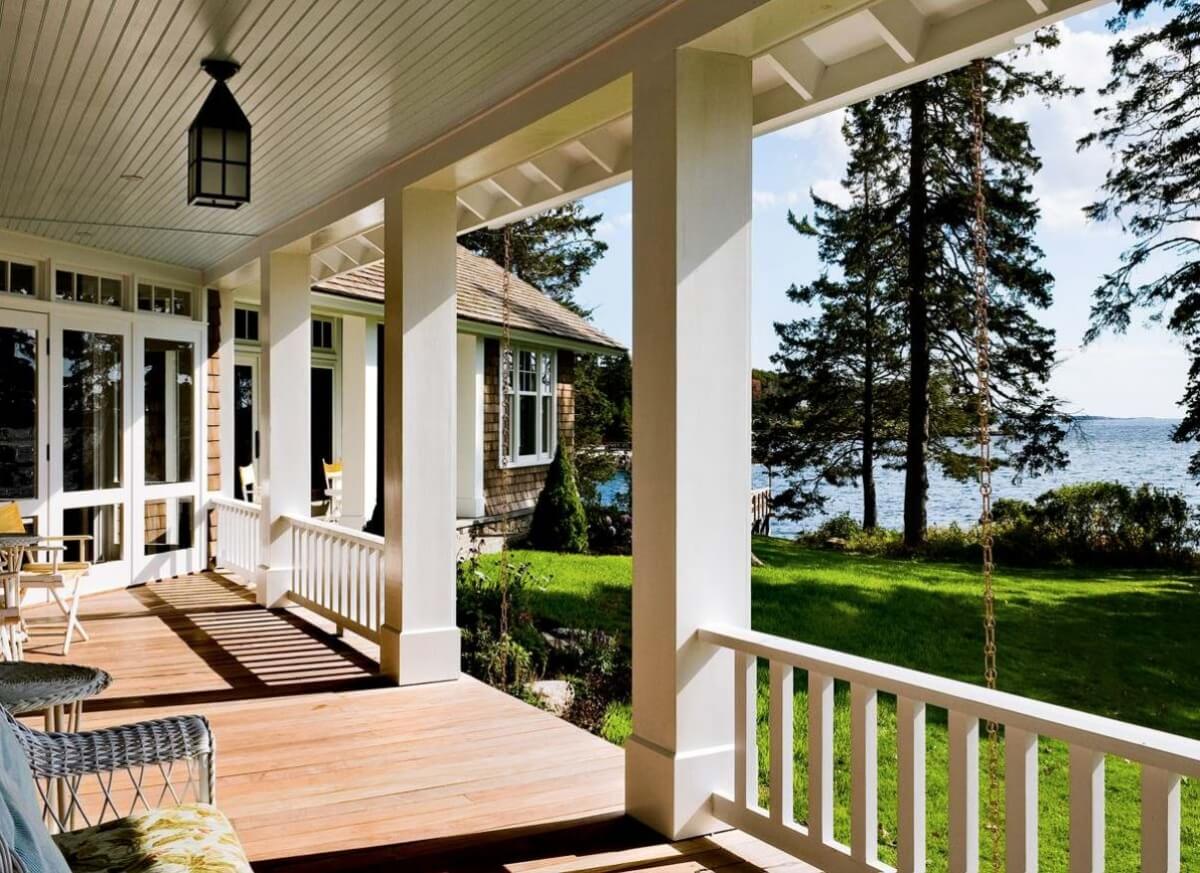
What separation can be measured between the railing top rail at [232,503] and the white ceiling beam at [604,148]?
16.3 ft

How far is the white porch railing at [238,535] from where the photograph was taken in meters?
8.85

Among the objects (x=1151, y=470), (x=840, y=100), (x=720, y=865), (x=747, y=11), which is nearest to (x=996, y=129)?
(x=1151, y=470)

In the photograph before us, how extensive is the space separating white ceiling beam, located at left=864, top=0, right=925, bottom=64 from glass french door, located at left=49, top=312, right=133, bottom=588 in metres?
7.21

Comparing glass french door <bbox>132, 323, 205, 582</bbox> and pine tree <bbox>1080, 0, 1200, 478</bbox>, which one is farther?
glass french door <bbox>132, 323, 205, 582</bbox>

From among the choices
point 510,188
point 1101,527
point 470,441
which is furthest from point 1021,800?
point 470,441

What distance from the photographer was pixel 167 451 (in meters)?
9.30

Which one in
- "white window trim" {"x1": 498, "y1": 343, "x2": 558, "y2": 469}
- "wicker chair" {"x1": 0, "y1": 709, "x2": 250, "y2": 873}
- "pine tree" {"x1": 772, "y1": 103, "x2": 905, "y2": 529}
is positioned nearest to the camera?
"wicker chair" {"x1": 0, "y1": 709, "x2": 250, "y2": 873}

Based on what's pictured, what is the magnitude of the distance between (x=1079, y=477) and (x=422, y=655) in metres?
6.90

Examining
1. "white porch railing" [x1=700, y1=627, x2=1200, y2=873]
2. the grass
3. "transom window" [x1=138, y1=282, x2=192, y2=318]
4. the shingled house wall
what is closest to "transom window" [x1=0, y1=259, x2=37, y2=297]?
"transom window" [x1=138, y1=282, x2=192, y2=318]

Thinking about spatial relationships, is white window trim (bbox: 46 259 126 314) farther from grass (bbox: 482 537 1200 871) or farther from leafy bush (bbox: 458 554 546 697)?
grass (bbox: 482 537 1200 871)

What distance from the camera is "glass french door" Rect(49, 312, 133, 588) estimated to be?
8117 millimetres

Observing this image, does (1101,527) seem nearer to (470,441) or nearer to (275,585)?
(275,585)

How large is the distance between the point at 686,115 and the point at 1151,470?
7108 mm

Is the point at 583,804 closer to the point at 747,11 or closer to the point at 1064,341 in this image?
the point at 747,11
